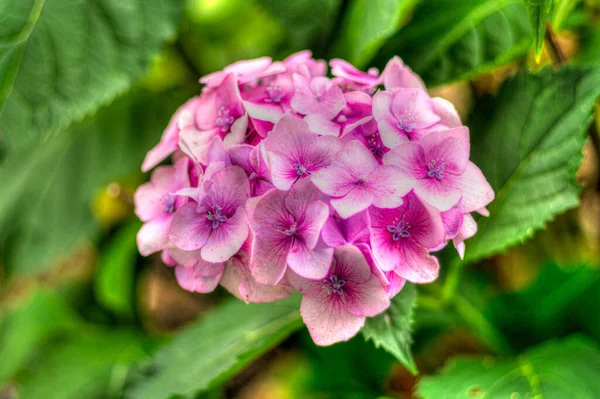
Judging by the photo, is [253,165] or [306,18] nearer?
[253,165]

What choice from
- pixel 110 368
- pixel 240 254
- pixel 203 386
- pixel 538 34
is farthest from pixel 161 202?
pixel 110 368

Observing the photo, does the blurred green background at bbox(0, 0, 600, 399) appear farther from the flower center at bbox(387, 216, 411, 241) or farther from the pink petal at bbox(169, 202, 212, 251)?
the pink petal at bbox(169, 202, 212, 251)

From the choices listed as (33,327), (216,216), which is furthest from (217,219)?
(33,327)

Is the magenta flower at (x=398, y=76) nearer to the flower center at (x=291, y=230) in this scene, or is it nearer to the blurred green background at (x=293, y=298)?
the blurred green background at (x=293, y=298)

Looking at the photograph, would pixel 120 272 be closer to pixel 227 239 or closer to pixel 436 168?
pixel 227 239

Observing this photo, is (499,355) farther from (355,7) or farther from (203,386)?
(355,7)

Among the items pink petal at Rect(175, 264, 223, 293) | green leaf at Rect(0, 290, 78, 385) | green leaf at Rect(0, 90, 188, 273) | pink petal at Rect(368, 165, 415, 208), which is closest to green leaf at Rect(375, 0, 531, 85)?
pink petal at Rect(368, 165, 415, 208)
